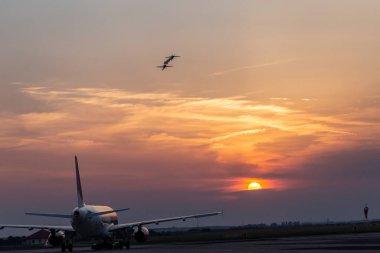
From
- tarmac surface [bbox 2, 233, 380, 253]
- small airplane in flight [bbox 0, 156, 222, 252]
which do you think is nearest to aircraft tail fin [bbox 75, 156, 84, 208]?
small airplane in flight [bbox 0, 156, 222, 252]

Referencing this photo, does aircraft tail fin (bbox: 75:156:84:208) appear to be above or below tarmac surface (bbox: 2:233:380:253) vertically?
above

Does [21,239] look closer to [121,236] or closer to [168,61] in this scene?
[121,236]

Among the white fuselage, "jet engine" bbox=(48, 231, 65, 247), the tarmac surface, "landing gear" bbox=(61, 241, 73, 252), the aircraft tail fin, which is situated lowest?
the tarmac surface

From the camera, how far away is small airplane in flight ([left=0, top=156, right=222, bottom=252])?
Result: 303 feet

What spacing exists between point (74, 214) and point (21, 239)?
113 m

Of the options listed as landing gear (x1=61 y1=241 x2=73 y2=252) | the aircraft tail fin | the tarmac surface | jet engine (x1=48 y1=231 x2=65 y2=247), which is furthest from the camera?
the aircraft tail fin

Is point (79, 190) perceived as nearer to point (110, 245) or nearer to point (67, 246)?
point (67, 246)

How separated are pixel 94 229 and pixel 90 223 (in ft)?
5.33

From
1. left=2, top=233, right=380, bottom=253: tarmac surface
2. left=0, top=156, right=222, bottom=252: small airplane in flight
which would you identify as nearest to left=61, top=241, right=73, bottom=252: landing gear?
left=0, top=156, right=222, bottom=252: small airplane in flight

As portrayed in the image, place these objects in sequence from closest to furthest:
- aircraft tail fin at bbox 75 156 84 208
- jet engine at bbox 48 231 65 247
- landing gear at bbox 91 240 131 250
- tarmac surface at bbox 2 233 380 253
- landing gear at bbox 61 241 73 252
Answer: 1. tarmac surface at bbox 2 233 380 253
2. landing gear at bbox 91 240 131 250
3. landing gear at bbox 61 241 73 252
4. jet engine at bbox 48 231 65 247
5. aircraft tail fin at bbox 75 156 84 208

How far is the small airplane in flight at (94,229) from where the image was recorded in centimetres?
9231

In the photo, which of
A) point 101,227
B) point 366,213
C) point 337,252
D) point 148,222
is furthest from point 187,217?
point 337,252

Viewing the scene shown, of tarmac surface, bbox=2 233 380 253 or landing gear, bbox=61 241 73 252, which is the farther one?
landing gear, bbox=61 241 73 252

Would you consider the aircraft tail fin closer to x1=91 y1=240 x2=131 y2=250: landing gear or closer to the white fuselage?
the white fuselage
